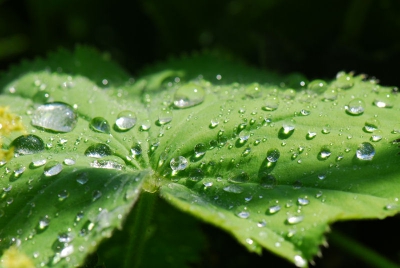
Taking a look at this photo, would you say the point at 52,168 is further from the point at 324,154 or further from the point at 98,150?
the point at 324,154

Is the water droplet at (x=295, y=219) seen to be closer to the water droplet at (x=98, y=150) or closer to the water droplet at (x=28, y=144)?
the water droplet at (x=98, y=150)

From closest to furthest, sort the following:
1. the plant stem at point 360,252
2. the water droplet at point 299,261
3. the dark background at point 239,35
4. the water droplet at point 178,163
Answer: the water droplet at point 299,261 < the water droplet at point 178,163 < the plant stem at point 360,252 < the dark background at point 239,35

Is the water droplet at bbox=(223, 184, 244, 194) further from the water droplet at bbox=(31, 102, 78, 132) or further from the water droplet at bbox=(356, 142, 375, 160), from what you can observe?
the water droplet at bbox=(31, 102, 78, 132)

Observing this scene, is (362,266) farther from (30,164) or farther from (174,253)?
(30,164)

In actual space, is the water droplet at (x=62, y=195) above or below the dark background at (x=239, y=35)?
below

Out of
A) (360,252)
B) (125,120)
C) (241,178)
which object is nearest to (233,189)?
(241,178)

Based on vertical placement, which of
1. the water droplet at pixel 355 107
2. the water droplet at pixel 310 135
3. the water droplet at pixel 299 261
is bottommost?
the water droplet at pixel 299 261

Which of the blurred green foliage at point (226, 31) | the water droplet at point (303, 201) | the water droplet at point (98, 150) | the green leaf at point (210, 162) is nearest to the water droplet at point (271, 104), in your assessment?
the green leaf at point (210, 162)

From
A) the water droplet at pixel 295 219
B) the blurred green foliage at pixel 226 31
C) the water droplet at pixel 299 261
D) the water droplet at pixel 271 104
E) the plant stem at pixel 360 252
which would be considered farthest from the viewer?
the blurred green foliage at pixel 226 31

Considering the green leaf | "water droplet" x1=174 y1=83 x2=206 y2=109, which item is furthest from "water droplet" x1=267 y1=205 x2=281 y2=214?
"water droplet" x1=174 y1=83 x2=206 y2=109

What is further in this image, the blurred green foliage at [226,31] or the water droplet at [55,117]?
the blurred green foliage at [226,31]

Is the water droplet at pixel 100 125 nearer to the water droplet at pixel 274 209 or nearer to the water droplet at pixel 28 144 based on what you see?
the water droplet at pixel 28 144
